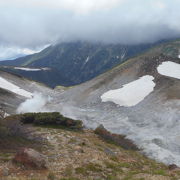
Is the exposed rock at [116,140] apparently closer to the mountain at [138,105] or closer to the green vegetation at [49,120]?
the mountain at [138,105]

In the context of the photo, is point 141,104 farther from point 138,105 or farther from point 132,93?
point 132,93

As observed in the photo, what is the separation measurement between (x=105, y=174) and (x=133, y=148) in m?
17.7

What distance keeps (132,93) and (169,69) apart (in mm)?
18295

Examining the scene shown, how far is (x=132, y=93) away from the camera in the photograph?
7312cm

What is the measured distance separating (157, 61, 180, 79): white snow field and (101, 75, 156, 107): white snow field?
16.1 ft

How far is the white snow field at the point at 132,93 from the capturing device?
6888 centimetres

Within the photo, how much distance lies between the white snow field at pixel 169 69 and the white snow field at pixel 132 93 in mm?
4897

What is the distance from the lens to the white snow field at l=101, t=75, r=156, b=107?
2712 inches

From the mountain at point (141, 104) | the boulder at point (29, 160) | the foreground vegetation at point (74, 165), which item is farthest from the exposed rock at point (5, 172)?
the mountain at point (141, 104)

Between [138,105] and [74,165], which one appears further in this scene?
[138,105]

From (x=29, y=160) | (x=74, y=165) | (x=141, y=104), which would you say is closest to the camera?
(x=29, y=160)

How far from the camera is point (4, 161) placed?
20.5m

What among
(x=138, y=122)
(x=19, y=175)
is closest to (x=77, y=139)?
(x=19, y=175)

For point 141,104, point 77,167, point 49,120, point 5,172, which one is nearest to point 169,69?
point 141,104
